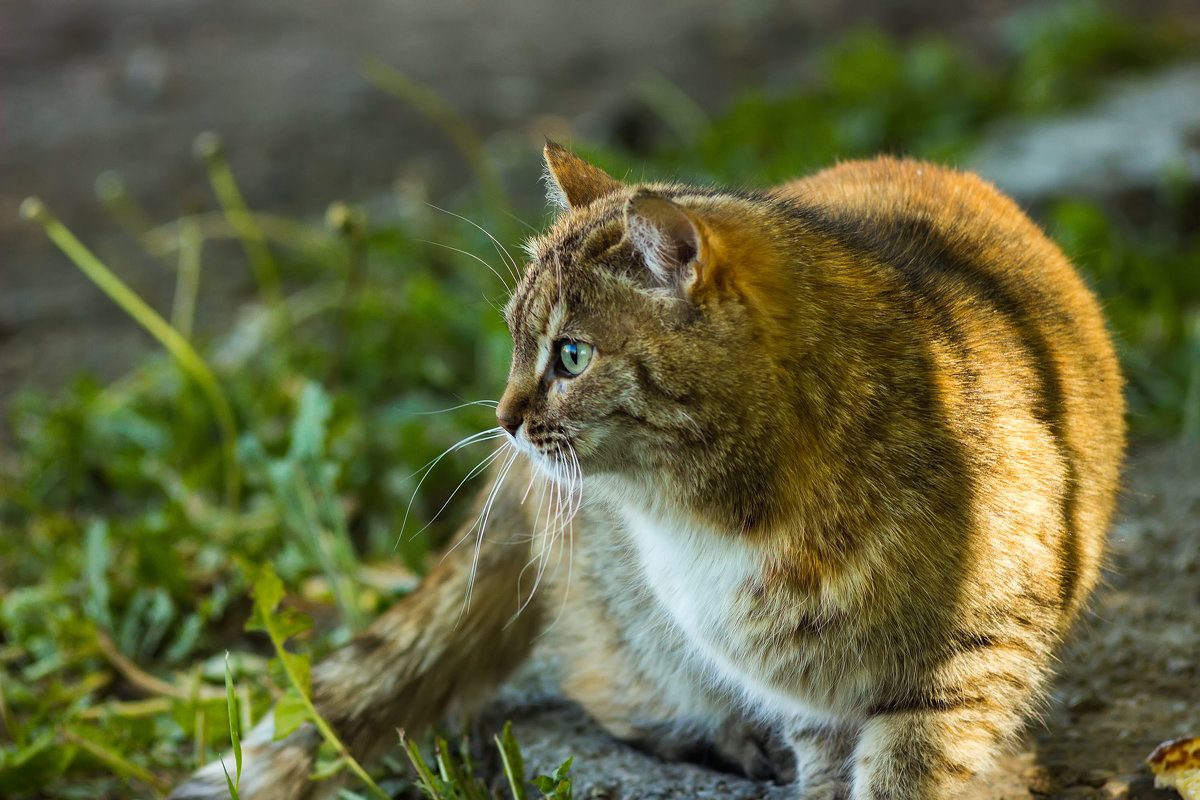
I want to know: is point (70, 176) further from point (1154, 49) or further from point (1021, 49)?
point (1154, 49)

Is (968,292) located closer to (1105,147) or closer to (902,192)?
(902,192)

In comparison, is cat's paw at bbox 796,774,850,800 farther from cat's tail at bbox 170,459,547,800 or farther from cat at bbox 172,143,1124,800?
cat's tail at bbox 170,459,547,800

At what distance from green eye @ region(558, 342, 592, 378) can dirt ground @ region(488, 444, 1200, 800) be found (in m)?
0.91

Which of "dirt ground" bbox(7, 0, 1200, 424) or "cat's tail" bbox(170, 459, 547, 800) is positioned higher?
"dirt ground" bbox(7, 0, 1200, 424)

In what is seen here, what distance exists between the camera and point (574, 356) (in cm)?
207

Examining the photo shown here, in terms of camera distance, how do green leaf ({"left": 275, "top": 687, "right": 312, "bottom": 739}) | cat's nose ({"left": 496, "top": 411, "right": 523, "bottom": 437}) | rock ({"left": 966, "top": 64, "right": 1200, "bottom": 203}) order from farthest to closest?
1. rock ({"left": 966, "top": 64, "right": 1200, "bottom": 203})
2. green leaf ({"left": 275, "top": 687, "right": 312, "bottom": 739})
3. cat's nose ({"left": 496, "top": 411, "right": 523, "bottom": 437})

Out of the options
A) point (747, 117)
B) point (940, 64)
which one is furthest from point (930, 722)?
point (940, 64)

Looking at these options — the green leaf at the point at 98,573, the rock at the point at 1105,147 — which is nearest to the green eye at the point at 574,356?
the green leaf at the point at 98,573

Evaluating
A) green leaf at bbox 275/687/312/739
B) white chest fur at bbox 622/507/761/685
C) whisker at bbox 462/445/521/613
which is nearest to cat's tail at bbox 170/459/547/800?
whisker at bbox 462/445/521/613

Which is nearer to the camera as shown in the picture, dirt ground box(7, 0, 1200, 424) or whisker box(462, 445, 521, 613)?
whisker box(462, 445, 521, 613)

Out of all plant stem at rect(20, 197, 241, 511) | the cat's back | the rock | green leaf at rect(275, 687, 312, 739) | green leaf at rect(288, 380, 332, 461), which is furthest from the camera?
the rock

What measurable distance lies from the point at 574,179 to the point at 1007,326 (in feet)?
3.07

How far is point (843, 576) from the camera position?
194cm

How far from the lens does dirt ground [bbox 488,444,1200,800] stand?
221 cm
